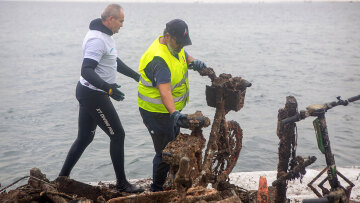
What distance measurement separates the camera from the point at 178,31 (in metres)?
4.60

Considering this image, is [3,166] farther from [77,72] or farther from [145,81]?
[77,72]

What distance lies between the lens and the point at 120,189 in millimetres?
5547

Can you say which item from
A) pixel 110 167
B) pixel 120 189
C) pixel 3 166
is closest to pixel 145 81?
pixel 120 189

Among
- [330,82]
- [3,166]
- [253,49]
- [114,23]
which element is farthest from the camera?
[253,49]

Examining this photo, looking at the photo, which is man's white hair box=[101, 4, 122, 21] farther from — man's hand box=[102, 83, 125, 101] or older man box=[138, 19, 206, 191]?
man's hand box=[102, 83, 125, 101]

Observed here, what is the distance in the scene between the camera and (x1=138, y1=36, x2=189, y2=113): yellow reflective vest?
4.72 metres

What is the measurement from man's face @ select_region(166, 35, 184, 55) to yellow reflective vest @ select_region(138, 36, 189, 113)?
0.13 ft

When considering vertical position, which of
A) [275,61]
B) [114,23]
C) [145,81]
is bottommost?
[145,81]

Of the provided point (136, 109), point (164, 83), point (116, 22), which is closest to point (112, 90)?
point (164, 83)

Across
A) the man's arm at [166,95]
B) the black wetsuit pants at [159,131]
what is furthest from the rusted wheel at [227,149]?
the man's arm at [166,95]

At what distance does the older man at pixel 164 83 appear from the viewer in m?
4.59

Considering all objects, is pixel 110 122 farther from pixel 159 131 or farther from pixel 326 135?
pixel 326 135

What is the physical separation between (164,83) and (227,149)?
1122 mm

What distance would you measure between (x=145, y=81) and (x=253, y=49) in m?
31.1
